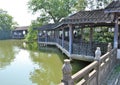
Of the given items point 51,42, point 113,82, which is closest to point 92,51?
point 113,82

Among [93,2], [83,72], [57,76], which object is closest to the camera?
[83,72]

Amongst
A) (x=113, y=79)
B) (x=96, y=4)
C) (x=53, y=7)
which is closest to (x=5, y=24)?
(x=53, y=7)

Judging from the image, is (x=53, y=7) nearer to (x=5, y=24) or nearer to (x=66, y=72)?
(x=5, y=24)

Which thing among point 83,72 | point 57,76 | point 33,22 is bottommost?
point 57,76

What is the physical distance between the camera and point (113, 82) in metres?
7.09

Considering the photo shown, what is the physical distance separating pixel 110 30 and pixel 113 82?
1391 cm

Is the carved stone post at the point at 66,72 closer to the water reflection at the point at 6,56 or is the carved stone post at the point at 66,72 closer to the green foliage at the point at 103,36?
the water reflection at the point at 6,56

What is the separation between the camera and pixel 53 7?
1500 inches

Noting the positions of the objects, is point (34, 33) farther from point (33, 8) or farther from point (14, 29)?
point (14, 29)

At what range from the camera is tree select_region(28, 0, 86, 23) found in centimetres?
3819

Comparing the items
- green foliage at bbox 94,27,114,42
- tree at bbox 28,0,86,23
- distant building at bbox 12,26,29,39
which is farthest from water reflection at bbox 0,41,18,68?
distant building at bbox 12,26,29,39

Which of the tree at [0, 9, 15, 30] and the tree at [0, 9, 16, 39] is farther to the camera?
the tree at [0, 9, 16, 39]

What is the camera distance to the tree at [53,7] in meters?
38.2

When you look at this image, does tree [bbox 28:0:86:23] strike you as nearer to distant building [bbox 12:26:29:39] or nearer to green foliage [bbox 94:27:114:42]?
distant building [bbox 12:26:29:39]
